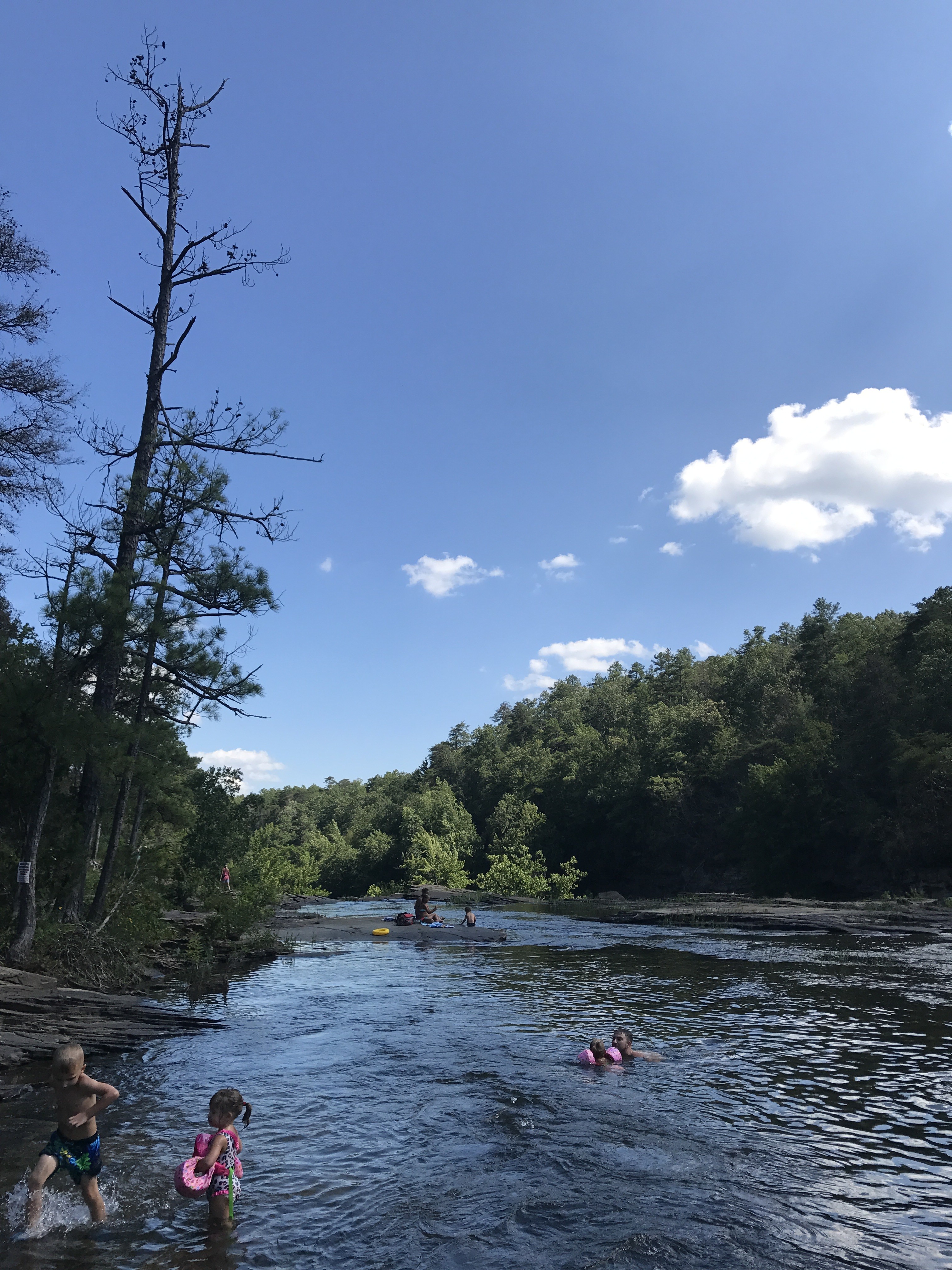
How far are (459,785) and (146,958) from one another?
9915 cm

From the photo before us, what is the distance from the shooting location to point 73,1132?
21.6ft

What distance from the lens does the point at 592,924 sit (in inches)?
1590

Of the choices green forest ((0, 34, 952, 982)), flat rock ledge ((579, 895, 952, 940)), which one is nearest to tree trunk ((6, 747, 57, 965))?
green forest ((0, 34, 952, 982))

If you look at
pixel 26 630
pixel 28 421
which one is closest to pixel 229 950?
pixel 26 630

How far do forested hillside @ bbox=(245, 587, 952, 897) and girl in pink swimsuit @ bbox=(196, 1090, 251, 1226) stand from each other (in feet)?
98.9

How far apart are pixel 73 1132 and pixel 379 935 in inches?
1065

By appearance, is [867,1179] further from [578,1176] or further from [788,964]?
[788,964]

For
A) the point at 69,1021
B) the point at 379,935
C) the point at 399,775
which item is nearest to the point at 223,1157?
the point at 69,1021

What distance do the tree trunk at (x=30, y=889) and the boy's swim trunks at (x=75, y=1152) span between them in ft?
29.8

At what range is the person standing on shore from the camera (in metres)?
6.46

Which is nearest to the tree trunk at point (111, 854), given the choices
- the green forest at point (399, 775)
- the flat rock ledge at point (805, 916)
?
the green forest at point (399, 775)

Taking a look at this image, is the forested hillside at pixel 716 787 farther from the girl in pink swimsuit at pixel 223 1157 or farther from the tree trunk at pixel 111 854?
the girl in pink swimsuit at pixel 223 1157

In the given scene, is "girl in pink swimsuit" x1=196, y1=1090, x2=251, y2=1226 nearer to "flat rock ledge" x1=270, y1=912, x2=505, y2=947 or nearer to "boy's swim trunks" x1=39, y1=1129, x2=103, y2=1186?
"boy's swim trunks" x1=39, y1=1129, x2=103, y2=1186

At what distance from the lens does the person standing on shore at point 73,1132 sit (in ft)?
21.2
